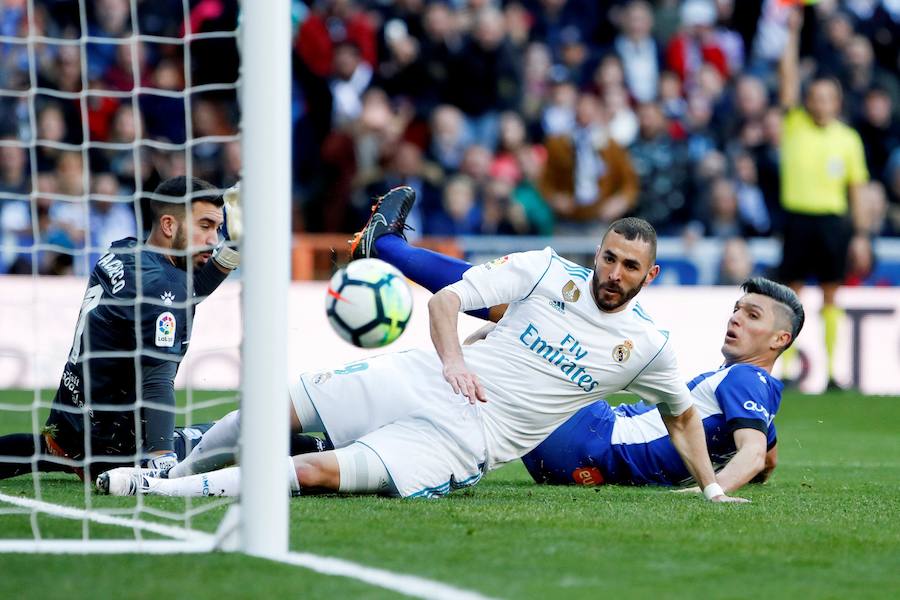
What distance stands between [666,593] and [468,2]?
42.3 feet

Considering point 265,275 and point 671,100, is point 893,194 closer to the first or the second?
point 671,100

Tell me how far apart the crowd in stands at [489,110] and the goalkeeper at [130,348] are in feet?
20.8

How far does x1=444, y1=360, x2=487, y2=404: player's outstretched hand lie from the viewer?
5.65m

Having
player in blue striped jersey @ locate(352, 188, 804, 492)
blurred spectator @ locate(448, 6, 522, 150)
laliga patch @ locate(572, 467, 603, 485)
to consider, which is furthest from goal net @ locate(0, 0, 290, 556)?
blurred spectator @ locate(448, 6, 522, 150)

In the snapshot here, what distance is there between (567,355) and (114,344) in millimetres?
2236

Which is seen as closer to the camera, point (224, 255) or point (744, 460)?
point (744, 460)

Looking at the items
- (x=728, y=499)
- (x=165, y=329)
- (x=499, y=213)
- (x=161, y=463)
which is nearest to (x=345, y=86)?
(x=499, y=213)

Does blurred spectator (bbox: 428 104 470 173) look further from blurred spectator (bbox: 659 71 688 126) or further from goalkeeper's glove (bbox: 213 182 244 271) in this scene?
goalkeeper's glove (bbox: 213 182 244 271)

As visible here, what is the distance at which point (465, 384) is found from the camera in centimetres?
568

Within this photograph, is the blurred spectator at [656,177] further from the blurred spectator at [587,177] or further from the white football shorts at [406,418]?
the white football shorts at [406,418]

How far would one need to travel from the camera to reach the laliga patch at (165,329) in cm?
647

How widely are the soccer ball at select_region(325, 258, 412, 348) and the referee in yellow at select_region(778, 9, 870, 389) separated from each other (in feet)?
26.7

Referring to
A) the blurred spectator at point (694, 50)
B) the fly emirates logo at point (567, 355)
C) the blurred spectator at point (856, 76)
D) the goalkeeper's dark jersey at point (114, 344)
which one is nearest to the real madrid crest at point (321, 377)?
the goalkeeper's dark jersey at point (114, 344)

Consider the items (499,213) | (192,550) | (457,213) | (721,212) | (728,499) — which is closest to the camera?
(192,550)
